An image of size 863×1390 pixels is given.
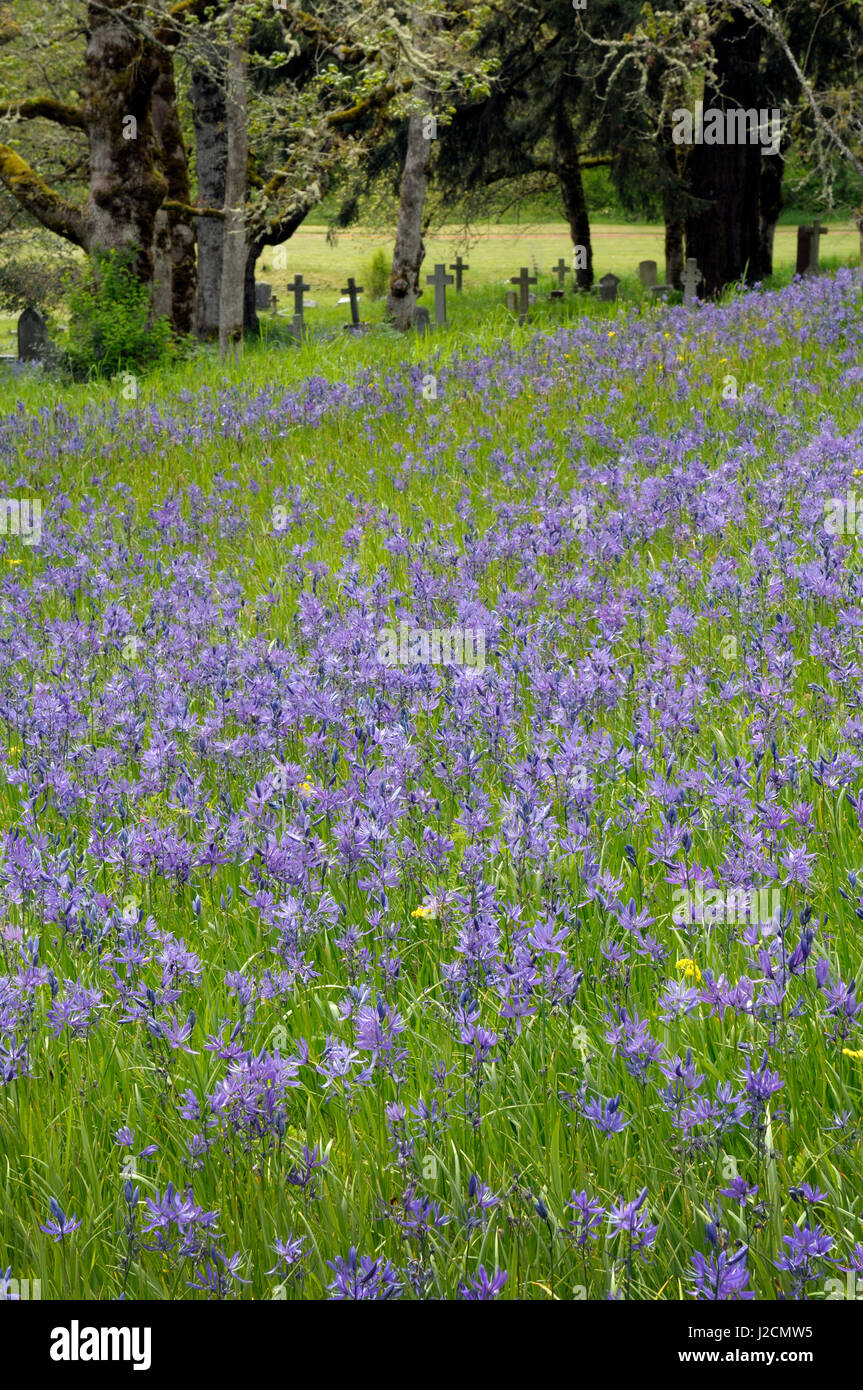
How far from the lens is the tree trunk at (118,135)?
16.3 m

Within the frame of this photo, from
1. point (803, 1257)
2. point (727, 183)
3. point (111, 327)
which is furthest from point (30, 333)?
point (803, 1257)

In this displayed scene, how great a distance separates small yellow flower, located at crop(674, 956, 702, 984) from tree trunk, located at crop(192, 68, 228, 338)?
20.3 meters

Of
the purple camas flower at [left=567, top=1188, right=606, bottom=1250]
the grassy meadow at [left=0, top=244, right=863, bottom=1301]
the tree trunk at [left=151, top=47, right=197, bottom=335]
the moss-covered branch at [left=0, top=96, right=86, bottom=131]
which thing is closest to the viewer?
the purple camas flower at [left=567, top=1188, right=606, bottom=1250]

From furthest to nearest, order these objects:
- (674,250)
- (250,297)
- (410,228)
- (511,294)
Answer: (511,294)
(674,250)
(250,297)
(410,228)

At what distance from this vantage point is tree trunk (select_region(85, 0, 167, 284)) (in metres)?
16.3

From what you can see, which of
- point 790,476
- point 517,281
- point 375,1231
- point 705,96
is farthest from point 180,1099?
point 517,281

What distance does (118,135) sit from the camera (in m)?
16.4

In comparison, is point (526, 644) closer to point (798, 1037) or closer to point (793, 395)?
point (798, 1037)

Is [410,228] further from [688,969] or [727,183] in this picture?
[688,969]

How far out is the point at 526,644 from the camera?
176 inches

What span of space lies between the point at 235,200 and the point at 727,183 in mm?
8316

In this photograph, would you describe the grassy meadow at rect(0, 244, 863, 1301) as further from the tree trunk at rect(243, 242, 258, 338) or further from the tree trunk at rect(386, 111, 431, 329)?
the tree trunk at rect(243, 242, 258, 338)

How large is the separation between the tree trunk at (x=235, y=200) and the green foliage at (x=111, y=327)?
956 mm

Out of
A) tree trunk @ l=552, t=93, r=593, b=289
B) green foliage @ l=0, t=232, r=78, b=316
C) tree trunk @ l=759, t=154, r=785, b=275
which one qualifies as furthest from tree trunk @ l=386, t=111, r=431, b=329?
green foliage @ l=0, t=232, r=78, b=316
